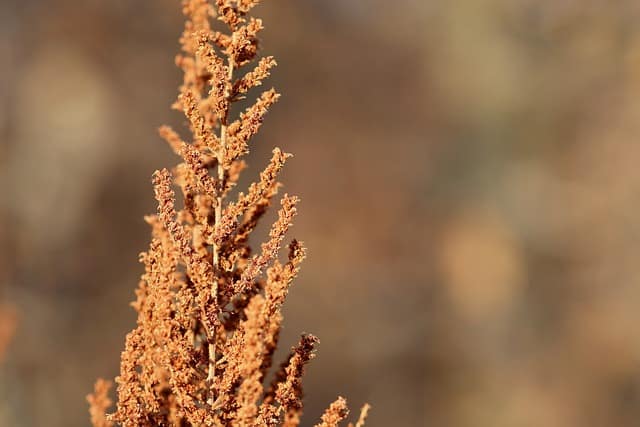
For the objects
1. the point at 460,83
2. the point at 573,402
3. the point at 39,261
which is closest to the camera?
the point at 39,261

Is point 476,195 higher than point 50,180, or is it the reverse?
point 476,195

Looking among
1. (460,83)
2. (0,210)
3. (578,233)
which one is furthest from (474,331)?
(0,210)

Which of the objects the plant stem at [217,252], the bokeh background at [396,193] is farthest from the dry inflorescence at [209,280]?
the bokeh background at [396,193]

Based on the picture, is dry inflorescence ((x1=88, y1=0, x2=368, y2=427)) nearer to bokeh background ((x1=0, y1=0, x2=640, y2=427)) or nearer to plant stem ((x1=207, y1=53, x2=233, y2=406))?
plant stem ((x1=207, y1=53, x2=233, y2=406))

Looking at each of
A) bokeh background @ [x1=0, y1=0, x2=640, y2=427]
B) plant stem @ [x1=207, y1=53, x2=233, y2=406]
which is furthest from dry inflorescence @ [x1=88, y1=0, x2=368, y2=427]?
bokeh background @ [x1=0, y1=0, x2=640, y2=427]

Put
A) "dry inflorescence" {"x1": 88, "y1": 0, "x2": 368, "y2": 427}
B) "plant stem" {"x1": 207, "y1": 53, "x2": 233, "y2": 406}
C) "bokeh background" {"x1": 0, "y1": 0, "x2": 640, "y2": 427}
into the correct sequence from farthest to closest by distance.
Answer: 1. "bokeh background" {"x1": 0, "y1": 0, "x2": 640, "y2": 427}
2. "plant stem" {"x1": 207, "y1": 53, "x2": 233, "y2": 406}
3. "dry inflorescence" {"x1": 88, "y1": 0, "x2": 368, "y2": 427}

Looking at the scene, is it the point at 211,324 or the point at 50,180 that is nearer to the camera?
the point at 211,324

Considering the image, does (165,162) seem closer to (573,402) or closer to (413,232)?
(413,232)
